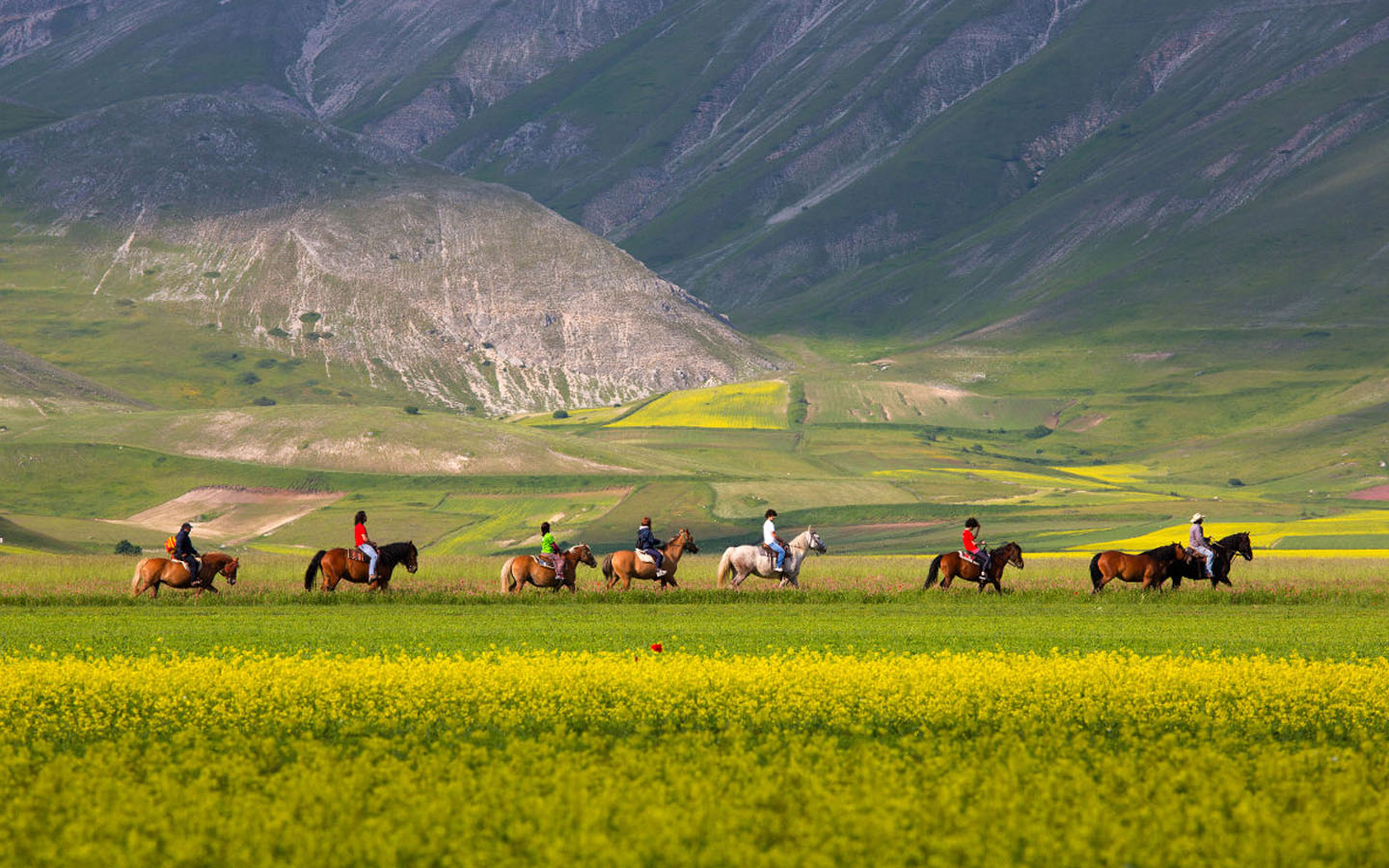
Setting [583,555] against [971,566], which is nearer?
[971,566]

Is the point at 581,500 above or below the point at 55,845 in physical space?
above

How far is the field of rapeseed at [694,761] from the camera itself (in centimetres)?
1417

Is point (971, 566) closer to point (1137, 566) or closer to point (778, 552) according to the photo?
point (1137, 566)

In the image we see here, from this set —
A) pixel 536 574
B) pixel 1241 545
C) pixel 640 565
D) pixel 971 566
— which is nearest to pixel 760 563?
pixel 640 565

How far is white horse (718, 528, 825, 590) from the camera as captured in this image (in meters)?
47.7

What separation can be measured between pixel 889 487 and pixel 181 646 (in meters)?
108

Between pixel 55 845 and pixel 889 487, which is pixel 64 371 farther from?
pixel 55 845

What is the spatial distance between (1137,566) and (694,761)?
32399mm

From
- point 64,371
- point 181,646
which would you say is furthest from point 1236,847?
point 64,371

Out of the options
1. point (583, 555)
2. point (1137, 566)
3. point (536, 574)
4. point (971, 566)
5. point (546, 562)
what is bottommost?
point (536, 574)

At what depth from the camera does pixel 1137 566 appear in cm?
4672

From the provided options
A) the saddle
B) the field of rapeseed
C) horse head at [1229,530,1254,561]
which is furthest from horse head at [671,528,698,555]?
the field of rapeseed

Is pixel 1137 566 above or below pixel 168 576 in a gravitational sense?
above

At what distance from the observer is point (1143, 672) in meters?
24.3
